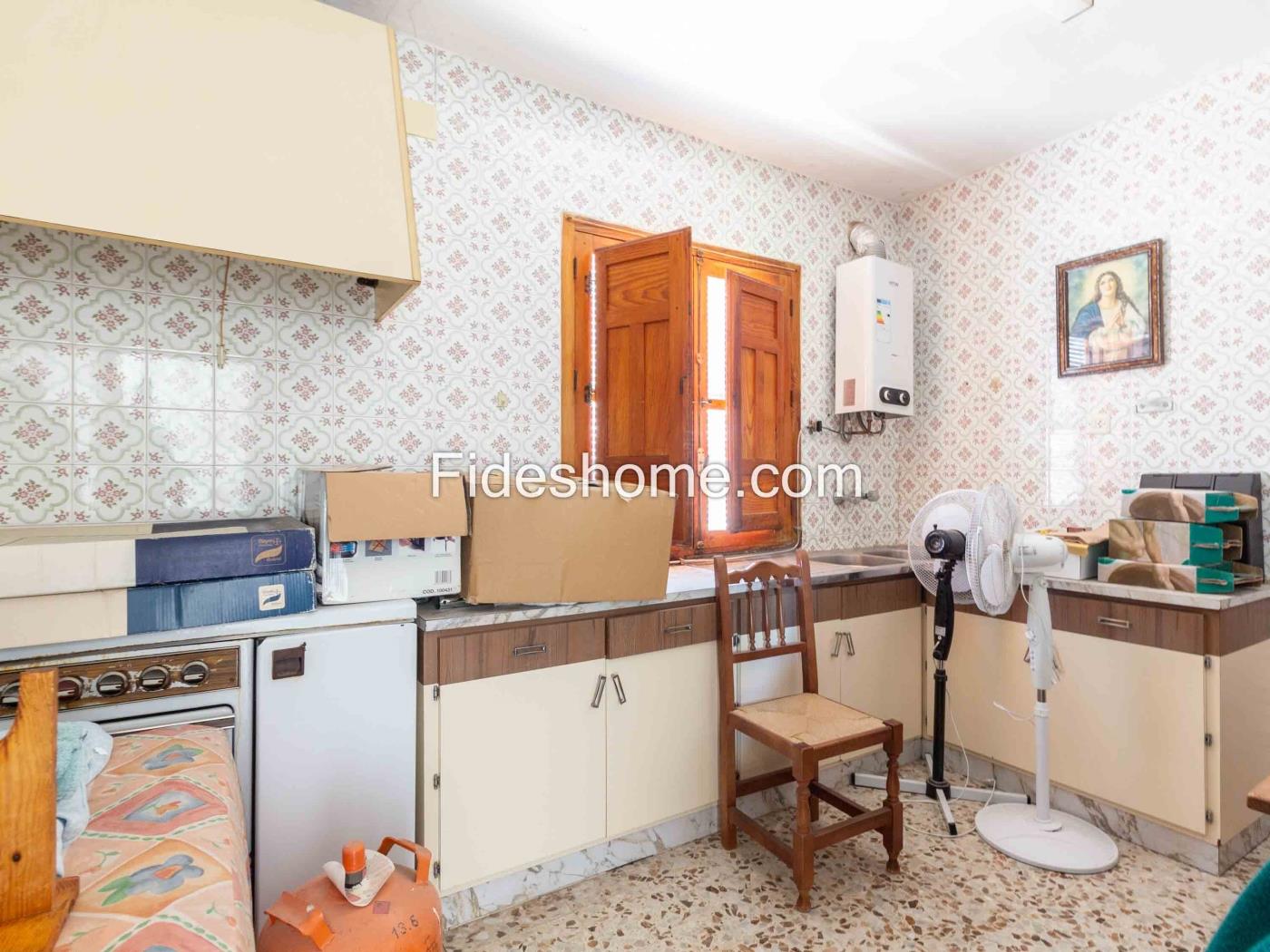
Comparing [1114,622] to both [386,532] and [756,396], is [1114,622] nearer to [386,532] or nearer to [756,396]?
[756,396]

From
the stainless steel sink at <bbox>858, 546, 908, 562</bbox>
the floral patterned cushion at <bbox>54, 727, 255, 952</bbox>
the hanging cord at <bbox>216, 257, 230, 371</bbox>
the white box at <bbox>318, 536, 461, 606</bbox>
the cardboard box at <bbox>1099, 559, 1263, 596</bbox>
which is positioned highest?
the hanging cord at <bbox>216, 257, 230, 371</bbox>

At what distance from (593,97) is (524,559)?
197 centimetres

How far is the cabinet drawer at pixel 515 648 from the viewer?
1.89 metres

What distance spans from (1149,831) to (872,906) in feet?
3.71

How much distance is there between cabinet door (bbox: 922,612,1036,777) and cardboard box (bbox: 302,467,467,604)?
224 centimetres

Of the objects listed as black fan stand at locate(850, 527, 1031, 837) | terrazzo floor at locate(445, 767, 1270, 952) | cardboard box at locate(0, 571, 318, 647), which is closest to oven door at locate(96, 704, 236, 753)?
cardboard box at locate(0, 571, 318, 647)

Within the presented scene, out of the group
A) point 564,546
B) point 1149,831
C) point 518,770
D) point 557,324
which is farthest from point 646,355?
point 1149,831

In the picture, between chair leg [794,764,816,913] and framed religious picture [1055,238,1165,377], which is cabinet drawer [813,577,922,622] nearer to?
chair leg [794,764,816,913]

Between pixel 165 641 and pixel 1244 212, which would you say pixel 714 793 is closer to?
pixel 165 641

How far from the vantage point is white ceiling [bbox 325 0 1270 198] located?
2.22 meters

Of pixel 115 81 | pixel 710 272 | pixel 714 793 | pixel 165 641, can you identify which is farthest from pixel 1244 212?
pixel 165 641

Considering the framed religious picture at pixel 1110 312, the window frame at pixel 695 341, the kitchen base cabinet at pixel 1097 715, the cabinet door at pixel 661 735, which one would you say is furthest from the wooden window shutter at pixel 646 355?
the framed religious picture at pixel 1110 312

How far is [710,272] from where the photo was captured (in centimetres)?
314

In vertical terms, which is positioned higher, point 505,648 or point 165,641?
point 165,641
